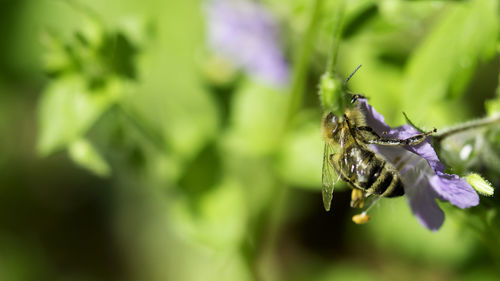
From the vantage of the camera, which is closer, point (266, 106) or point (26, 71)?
point (266, 106)

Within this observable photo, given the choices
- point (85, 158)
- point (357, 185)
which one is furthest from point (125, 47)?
point (357, 185)

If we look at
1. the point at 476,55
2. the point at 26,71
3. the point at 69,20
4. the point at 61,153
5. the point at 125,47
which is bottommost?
the point at 476,55

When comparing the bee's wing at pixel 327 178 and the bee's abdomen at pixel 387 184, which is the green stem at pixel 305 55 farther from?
the bee's abdomen at pixel 387 184

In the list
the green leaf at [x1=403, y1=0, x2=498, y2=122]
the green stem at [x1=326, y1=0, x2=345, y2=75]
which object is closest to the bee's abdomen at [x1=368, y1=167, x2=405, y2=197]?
the green stem at [x1=326, y1=0, x2=345, y2=75]

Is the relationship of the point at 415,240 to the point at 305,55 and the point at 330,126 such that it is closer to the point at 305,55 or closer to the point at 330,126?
the point at 305,55

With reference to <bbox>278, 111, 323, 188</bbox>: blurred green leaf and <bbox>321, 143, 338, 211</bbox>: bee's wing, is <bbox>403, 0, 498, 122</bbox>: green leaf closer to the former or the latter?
<bbox>278, 111, 323, 188</bbox>: blurred green leaf

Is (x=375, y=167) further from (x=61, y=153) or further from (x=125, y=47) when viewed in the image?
(x=61, y=153)
